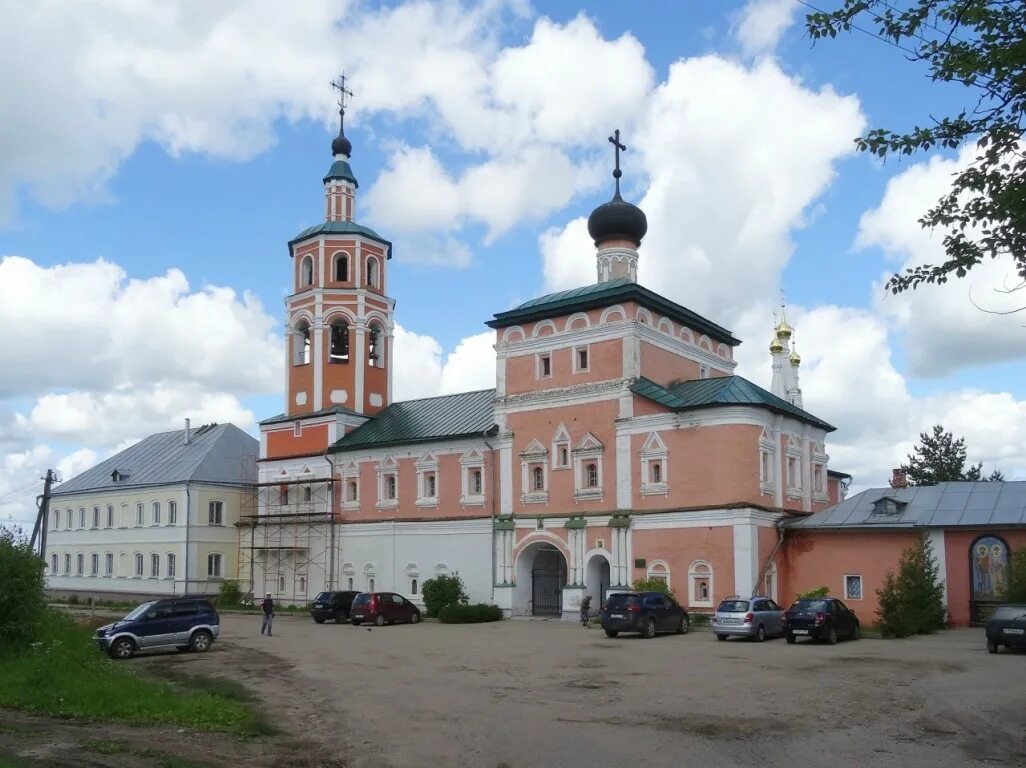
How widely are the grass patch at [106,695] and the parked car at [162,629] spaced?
3.82 m

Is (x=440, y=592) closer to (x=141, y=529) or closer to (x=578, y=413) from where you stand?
(x=578, y=413)

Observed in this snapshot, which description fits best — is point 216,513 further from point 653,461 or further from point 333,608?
point 653,461

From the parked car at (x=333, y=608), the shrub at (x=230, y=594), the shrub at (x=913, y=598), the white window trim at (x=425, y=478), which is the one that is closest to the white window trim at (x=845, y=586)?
the shrub at (x=913, y=598)

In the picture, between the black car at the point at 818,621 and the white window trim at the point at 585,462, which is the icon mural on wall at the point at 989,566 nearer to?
the black car at the point at 818,621

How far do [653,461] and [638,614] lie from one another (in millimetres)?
7015

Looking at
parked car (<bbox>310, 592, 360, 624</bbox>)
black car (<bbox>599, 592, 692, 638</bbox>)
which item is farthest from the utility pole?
black car (<bbox>599, 592, 692, 638</bbox>)

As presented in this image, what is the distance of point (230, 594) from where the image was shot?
142 ft

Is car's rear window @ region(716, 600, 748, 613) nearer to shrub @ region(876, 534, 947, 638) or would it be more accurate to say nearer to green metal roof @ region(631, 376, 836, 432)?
shrub @ region(876, 534, 947, 638)

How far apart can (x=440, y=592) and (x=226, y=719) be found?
76.6ft

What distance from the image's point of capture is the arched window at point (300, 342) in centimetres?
4447

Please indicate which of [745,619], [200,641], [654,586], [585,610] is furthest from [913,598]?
[200,641]

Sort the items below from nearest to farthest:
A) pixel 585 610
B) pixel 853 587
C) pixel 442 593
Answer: pixel 853 587
pixel 585 610
pixel 442 593

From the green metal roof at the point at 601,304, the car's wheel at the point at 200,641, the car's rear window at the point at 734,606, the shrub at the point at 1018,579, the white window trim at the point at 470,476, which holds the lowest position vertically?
the car's wheel at the point at 200,641

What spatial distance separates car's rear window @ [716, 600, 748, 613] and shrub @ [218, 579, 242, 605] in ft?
82.8
